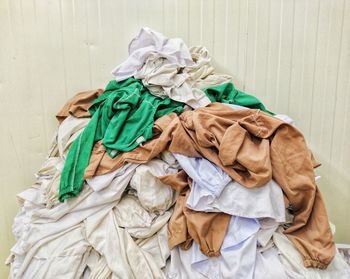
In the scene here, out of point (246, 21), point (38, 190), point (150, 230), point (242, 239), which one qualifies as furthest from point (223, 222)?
point (246, 21)

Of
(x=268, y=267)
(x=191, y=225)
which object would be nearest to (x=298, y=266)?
(x=268, y=267)

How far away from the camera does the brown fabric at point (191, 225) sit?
0.79 metres

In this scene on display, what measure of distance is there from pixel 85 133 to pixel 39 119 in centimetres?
36

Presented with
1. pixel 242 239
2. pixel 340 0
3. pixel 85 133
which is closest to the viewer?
pixel 242 239

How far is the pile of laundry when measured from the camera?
30.7 inches

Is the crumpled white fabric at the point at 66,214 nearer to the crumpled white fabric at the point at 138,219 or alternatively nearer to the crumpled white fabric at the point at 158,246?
the crumpled white fabric at the point at 138,219

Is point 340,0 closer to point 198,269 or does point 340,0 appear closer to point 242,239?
point 242,239

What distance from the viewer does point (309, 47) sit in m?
1.10

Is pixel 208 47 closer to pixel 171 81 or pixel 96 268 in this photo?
pixel 171 81

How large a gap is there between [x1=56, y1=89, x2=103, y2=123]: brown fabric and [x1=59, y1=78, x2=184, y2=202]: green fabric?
101 millimetres

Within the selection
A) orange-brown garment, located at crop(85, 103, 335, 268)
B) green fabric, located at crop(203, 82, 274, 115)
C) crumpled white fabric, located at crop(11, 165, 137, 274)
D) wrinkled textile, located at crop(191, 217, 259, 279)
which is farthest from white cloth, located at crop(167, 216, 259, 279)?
green fabric, located at crop(203, 82, 274, 115)

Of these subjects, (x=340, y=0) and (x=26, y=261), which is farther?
(x=340, y=0)

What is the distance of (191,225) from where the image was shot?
79 centimetres

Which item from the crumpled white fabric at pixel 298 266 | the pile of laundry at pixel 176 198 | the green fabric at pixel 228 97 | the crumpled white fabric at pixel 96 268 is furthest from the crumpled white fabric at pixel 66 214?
the crumpled white fabric at pixel 298 266
